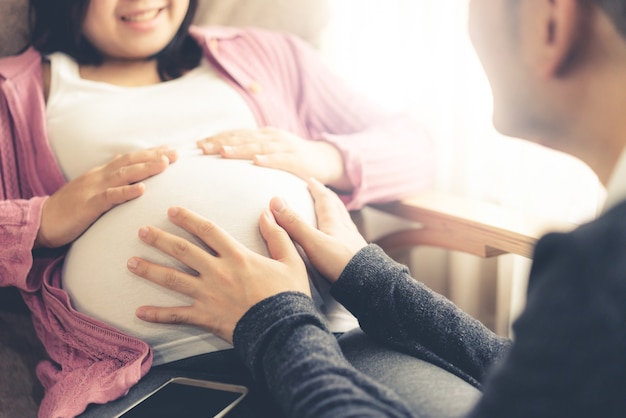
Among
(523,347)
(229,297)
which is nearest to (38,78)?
(229,297)

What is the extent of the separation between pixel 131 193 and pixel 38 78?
0.35 metres

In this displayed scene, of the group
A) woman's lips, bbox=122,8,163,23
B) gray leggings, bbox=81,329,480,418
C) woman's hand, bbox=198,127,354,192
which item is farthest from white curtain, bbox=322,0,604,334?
gray leggings, bbox=81,329,480,418

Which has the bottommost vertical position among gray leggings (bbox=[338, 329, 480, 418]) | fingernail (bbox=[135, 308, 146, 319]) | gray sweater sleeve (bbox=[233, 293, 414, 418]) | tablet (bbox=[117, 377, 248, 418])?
tablet (bbox=[117, 377, 248, 418])

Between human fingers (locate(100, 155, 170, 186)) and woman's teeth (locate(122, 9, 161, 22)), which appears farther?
woman's teeth (locate(122, 9, 161, 22))

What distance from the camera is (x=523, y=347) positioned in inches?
15.7

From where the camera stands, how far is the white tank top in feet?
2.60

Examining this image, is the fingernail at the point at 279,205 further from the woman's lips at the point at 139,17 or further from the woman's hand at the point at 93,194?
the woman's lips at the point at 139,17

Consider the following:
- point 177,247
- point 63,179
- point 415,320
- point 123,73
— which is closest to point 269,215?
point 177,247

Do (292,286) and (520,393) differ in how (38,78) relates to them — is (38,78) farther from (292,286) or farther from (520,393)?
(520,393)

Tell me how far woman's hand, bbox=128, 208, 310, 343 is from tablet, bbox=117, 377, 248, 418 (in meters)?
0.07

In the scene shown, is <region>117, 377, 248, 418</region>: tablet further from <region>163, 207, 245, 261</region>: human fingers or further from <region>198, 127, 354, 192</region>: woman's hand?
<region>198, 127, 354, 192</region>: woman's hand

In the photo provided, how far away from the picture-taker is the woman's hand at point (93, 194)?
850mm

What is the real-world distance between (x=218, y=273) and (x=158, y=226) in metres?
0.13

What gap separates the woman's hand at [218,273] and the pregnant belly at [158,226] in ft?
0.07
